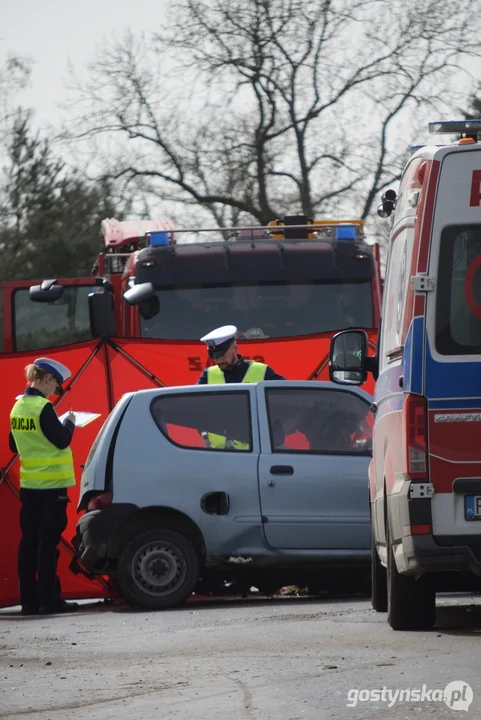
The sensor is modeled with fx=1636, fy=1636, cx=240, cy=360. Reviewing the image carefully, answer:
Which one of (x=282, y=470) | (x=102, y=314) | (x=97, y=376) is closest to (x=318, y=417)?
(x=282, y=470)

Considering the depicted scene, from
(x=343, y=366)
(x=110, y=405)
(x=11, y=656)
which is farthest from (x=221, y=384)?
(x=11, y=656)

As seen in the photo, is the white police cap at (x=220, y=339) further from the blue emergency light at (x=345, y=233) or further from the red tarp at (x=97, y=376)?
the blue emergency light at (x=345, y=233)

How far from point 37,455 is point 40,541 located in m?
0.65

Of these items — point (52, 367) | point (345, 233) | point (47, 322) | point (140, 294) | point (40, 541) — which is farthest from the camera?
point (47, 322)

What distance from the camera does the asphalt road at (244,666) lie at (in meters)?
5.96

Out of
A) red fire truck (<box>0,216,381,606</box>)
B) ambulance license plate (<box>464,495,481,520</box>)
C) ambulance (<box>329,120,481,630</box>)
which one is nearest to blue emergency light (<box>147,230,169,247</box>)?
red fire truck (<box>0,216,381,606</box>)

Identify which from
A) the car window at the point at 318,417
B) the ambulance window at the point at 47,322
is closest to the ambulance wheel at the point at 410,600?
the car window at the point at 318,417

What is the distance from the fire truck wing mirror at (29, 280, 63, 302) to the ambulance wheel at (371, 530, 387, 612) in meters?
7.53

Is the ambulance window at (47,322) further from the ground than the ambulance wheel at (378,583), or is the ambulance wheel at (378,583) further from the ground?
the ambulance window at (47,322)

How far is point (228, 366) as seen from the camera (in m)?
12.7

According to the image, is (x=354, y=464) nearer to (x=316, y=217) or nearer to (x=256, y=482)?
(x=256, y=482)

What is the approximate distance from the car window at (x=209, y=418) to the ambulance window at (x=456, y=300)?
14.1 feet

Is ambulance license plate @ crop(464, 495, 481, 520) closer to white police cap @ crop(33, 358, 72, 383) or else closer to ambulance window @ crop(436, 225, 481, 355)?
ambulance window @ crop(436, 225, 481, 355)

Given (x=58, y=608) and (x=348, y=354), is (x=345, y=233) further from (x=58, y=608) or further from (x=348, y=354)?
(x=348, y=354)
